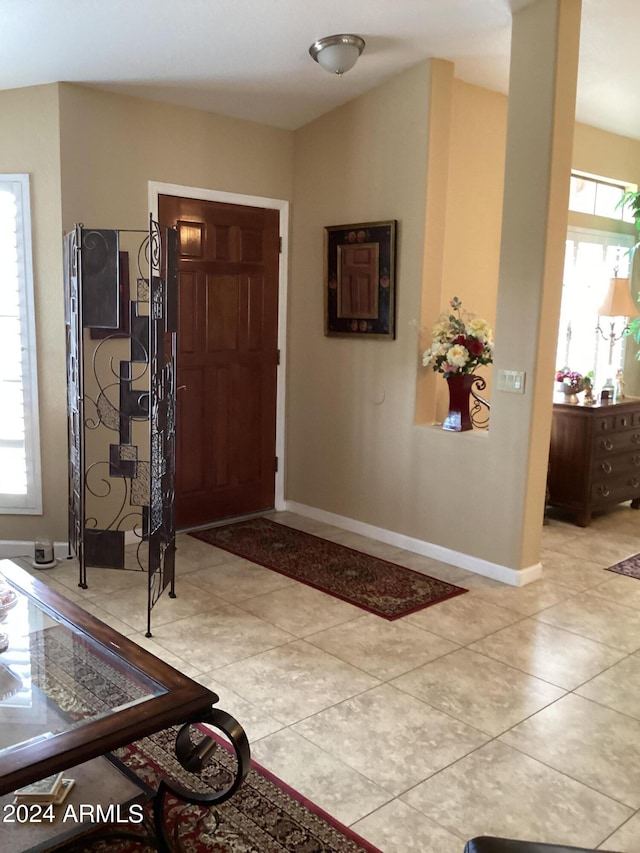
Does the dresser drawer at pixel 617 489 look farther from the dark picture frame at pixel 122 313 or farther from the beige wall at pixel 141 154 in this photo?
the dark picture frame at pixel 122 313

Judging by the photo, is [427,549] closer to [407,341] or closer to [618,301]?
[407,341]

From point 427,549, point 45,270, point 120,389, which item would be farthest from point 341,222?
point 427,549

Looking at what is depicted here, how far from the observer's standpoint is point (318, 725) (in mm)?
2584

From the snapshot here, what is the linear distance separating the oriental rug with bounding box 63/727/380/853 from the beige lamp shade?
4183mm

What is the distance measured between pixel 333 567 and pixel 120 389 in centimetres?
155

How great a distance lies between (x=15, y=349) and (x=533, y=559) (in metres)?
3.00

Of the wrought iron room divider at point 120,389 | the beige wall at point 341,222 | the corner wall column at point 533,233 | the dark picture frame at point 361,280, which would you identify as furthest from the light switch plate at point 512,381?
the wrought iron room divider at point 120,389

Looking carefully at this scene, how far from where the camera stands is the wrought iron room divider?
10.7 ft

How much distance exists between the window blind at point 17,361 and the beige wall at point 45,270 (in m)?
0.04

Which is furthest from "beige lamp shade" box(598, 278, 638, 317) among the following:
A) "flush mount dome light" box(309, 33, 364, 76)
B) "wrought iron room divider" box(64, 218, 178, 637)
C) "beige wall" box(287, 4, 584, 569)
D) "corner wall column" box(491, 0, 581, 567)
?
"wrought iron room divider" box(64, 218, 178, 637)

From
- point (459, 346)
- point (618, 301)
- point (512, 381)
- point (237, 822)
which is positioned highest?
point (618, 301)

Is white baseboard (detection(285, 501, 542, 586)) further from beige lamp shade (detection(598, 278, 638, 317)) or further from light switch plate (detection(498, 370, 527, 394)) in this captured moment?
beige lamp shade (detection(598, 278, 638, 317))

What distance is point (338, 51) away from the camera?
3.63 metres

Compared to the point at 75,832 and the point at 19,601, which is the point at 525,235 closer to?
the point at 19,601
